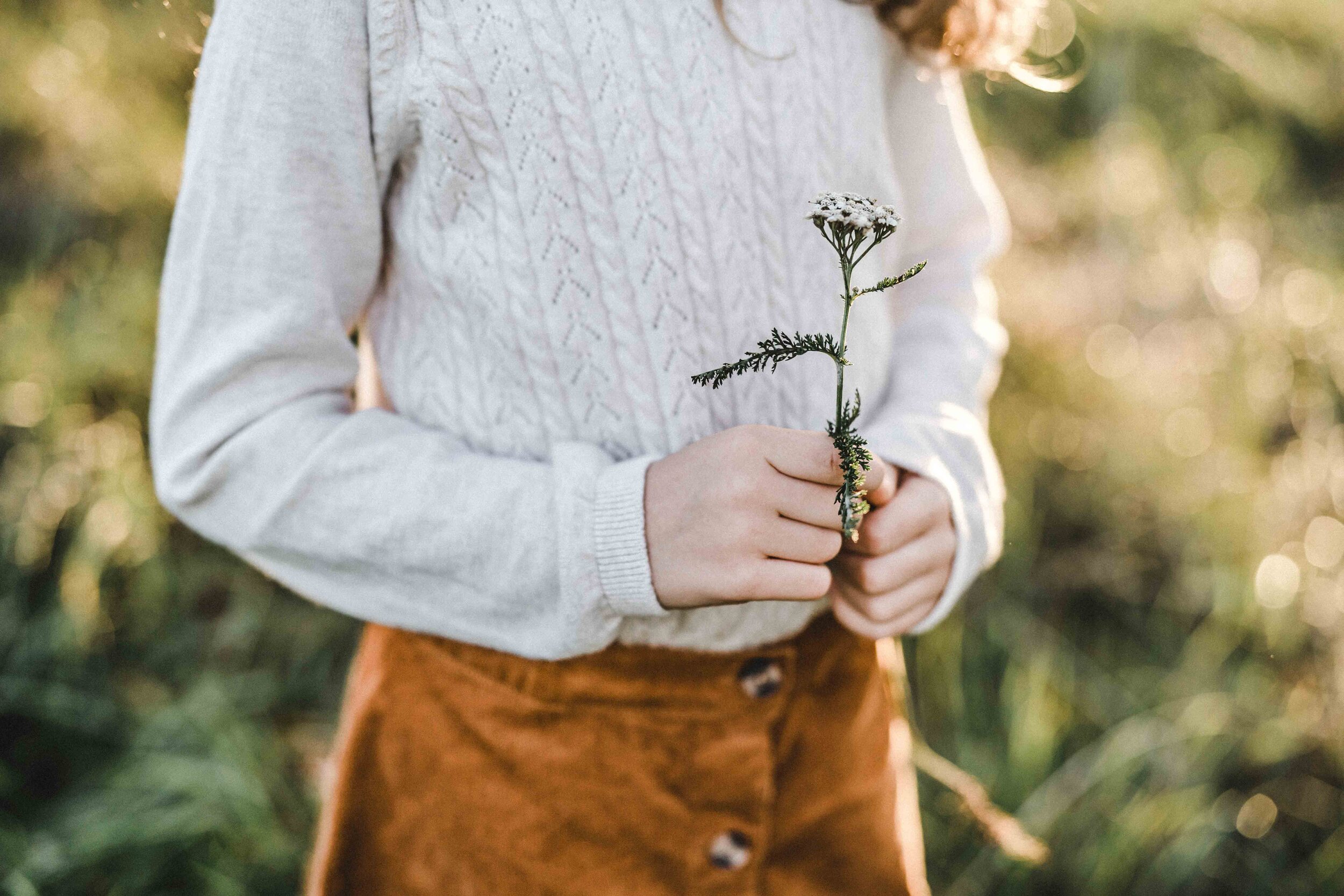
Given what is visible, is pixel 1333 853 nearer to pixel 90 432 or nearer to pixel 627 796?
pixel 627 796

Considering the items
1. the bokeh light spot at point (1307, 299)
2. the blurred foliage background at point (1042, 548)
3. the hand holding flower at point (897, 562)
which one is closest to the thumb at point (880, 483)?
the hand holding flower at point (897, 562)

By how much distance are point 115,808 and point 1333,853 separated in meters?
2.43

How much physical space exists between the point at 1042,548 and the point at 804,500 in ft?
6.08

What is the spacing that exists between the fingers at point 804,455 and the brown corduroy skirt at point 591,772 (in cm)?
27

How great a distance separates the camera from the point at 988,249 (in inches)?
43.2

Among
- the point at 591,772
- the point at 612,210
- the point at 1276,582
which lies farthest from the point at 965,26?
the point at 1276,582

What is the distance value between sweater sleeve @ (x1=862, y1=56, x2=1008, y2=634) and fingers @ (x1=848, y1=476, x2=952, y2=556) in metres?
0.03

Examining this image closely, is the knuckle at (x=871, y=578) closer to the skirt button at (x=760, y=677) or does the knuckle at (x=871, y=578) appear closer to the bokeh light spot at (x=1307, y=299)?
the skirt button at (x=760, y=677)

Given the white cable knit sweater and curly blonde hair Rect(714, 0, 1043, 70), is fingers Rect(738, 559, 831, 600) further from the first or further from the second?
curly blonde hair Rect(714, 0, 1043, 70)

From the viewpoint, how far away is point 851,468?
0.58 meters

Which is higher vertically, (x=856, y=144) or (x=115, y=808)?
(x=856, y=144)

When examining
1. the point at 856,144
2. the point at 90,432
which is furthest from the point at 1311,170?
the point at 90,432

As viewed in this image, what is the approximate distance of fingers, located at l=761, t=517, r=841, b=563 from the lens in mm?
689

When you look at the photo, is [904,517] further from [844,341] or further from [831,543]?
[844,341]
